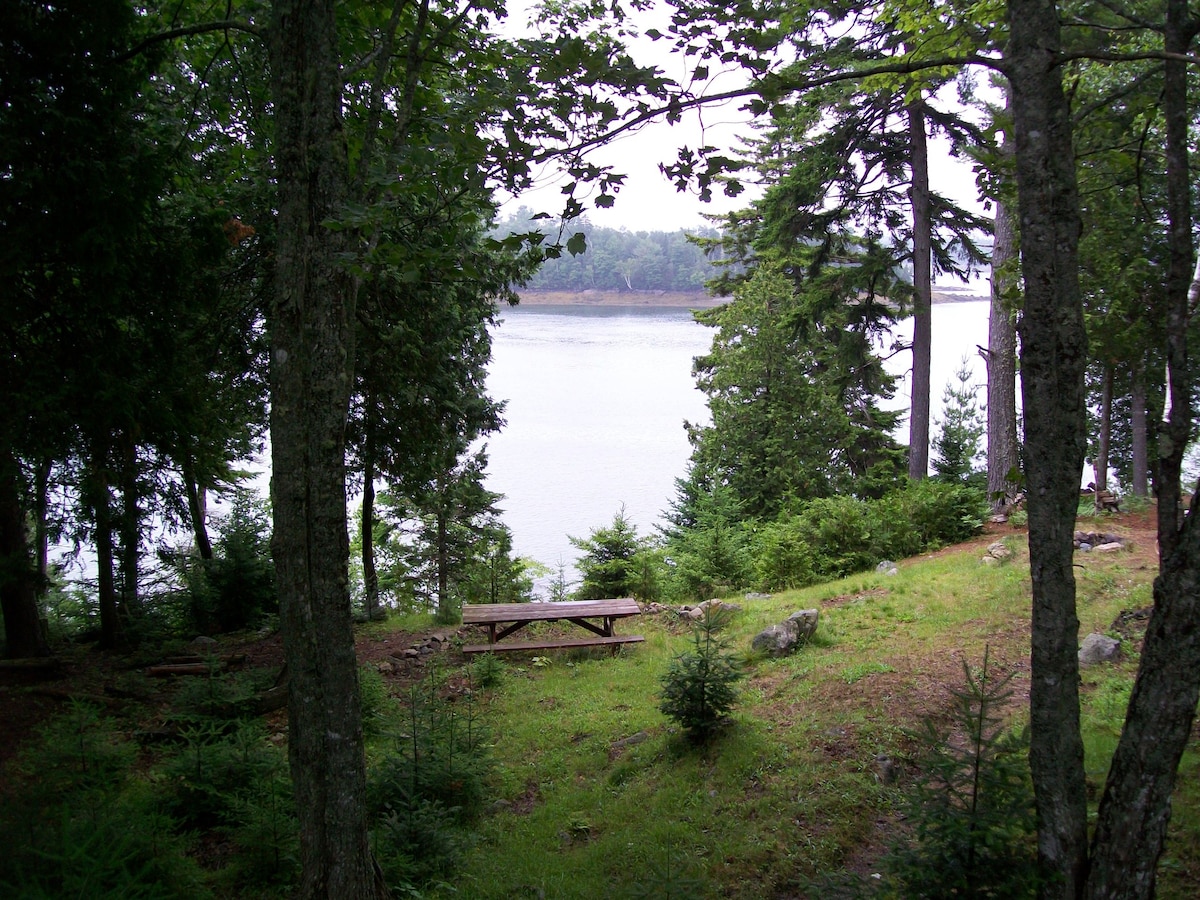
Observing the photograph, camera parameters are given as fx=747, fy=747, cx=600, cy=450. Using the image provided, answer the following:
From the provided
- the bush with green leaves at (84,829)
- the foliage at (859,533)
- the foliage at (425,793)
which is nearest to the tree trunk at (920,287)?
the foliage at (859,533)

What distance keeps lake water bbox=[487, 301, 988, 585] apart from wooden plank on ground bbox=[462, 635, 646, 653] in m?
8.25

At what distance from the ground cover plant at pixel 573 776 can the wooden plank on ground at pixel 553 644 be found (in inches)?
27.7

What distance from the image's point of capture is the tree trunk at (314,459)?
336 centimetres

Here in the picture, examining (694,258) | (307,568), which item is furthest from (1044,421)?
(694,258)

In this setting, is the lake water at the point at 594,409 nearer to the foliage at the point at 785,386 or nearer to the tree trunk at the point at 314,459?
the foliage at the point at 785,386

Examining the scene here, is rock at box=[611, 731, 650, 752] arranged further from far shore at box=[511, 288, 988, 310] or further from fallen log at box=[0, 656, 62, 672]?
far shore at box=[511, 288, 988, 310]

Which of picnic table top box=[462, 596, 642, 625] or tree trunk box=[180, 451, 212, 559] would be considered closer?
tree trunk box=[180, 451, 212, 559]

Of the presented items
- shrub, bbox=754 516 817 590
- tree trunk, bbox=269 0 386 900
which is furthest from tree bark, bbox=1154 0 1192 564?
shrub, bbox=754 516 817 590

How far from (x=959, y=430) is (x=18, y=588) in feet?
68.3

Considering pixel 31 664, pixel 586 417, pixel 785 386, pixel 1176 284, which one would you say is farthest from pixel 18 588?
pixel 586 417

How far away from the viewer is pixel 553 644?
357 inches

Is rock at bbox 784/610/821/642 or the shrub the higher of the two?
rock at bbox 784/610/821/642

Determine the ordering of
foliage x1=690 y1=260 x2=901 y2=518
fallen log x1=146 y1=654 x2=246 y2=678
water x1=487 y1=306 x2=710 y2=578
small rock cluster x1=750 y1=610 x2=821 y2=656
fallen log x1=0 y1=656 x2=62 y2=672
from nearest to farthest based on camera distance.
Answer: fallen log x1=0 y1=656 x2=62 y2=672, fallen log x1=146 y1=654 x2=246 y2=678, small rock cluster x1=750 y1=610 x2=821 y2=656, foliage x1=690 y1=260 x2=901 y2=518, water x1=487 y1=306 x2=710 y2=578

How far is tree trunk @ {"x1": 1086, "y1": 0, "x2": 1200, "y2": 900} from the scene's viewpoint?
279 cm
